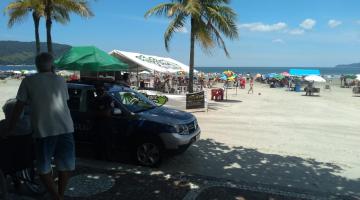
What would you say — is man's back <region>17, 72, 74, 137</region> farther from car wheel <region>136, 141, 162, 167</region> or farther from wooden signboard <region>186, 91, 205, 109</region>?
wooden signboard <region>186, 91, 205, 109</region>

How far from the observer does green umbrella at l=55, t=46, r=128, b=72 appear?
12625mm

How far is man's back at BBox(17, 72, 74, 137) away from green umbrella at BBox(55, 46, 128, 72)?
336 inches

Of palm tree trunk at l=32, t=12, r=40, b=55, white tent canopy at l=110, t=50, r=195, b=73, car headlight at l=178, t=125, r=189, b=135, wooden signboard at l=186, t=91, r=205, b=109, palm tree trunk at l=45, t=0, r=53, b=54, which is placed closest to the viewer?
car headlight at l=178, t=125, r=189, b=135

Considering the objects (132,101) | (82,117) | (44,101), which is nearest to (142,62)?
(132,101)

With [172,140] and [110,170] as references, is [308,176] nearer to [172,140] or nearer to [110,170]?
[172,140]

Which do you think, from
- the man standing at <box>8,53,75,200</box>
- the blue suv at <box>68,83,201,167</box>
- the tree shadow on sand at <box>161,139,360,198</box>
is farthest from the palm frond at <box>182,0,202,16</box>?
the man standing at <box>8,53,75,200</box>

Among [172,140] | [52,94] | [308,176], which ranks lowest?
[308,176]

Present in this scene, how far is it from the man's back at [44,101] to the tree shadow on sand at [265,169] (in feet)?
10.1

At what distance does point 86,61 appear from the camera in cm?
1273

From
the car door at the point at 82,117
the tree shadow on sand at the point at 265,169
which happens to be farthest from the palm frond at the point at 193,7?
the car door at the point at 82,117

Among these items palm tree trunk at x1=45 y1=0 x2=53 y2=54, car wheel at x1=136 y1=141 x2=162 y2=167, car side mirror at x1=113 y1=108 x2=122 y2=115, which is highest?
palm tree trunk at x1=45 y1=0 x2=53 y2=54

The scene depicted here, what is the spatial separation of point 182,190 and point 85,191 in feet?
4.50

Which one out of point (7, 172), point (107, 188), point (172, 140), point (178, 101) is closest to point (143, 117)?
point (172, 140)

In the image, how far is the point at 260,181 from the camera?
250 inches
